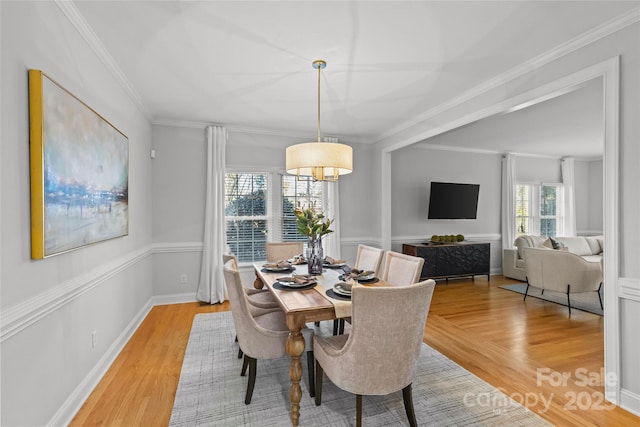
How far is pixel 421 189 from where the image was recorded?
6.04 meters

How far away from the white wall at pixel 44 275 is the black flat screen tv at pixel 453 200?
5040 millimetres

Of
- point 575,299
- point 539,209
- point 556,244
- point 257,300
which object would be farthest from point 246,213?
point 539,209

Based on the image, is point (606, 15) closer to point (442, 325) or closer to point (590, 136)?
point (442, 325)

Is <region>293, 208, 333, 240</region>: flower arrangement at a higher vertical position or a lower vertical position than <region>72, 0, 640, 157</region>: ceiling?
lower

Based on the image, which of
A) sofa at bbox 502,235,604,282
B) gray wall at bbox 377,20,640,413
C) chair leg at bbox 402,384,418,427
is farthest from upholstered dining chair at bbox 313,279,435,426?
sofa at bbox 502,235,604,282

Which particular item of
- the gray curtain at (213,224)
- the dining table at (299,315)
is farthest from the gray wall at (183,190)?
the dining table at (299,315)

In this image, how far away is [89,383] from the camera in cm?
227

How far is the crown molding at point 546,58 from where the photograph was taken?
81.5 inches

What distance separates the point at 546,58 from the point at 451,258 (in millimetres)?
3711

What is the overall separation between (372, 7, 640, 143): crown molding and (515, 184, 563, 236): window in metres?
4.32

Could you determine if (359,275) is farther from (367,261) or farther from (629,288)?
(629,288)

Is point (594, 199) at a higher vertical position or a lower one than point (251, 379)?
higher

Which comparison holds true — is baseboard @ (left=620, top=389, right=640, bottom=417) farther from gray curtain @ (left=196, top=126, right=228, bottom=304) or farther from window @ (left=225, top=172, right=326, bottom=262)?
gray curtain @ (left=196, top=126, right=228, bottom=304)

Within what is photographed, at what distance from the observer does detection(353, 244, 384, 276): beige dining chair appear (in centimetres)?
313
